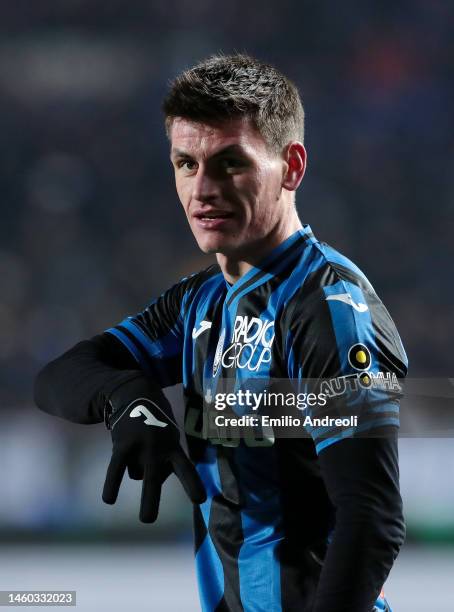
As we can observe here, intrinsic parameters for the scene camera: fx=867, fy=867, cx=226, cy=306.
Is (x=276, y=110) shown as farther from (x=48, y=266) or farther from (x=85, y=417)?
(x=48, y=266)

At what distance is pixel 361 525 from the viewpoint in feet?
3.98

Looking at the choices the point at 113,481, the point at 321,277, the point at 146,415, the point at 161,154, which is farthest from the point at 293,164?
the point at 161,154

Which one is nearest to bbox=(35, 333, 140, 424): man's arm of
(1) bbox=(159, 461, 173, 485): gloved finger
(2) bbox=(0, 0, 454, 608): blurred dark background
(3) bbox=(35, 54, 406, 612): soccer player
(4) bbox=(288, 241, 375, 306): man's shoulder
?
Result: (3) bbox=(35, 54, 406, 612): soccer player

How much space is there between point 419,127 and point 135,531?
13.5 ft

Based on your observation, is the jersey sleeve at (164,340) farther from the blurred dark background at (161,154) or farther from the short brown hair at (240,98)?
the blurred dark background at (161,154)

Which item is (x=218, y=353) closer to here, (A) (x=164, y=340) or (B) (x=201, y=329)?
(B) (x=201, y=329)

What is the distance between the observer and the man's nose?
1.48 m

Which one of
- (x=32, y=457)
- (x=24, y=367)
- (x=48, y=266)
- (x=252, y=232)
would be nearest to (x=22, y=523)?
(x=32, y=457)

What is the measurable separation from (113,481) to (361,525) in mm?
402

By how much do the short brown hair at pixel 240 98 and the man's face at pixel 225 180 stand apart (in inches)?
0.8

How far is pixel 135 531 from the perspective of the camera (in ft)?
16.4

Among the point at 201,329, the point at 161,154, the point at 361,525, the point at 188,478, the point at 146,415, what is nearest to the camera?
the point at 361,525

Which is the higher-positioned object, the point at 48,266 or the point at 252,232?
the point at 48,266

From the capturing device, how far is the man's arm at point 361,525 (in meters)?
1.20
